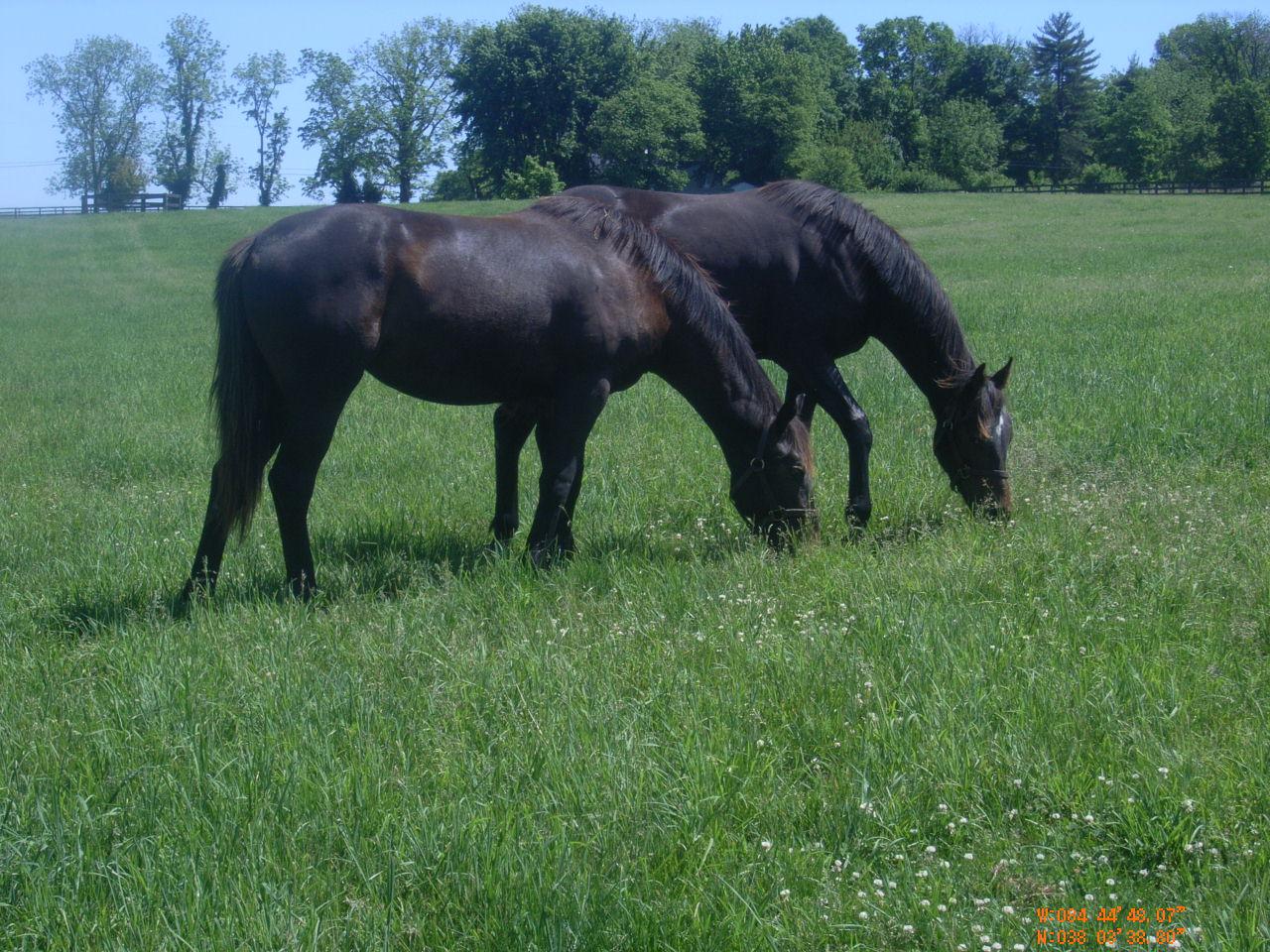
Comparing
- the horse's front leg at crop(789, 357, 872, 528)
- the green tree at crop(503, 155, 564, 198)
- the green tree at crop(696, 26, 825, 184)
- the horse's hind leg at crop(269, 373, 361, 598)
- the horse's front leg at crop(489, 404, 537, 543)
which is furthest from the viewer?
the green tree at crop(696, 26, 825, 184)

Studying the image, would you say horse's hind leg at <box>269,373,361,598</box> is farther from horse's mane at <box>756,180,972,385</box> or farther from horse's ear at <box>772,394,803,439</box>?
horse's mane at <box>756,180,972,385</box>

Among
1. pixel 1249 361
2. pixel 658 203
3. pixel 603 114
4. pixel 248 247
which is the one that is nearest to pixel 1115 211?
pixel 603 114

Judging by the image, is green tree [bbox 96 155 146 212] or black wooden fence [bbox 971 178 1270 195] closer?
black wooden fence [bbox 971 178 1270 195]

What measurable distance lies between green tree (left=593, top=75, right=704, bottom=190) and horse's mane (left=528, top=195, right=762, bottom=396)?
142 feet

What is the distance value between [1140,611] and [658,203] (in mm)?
4046

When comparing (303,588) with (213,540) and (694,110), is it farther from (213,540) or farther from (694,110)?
(694,110)

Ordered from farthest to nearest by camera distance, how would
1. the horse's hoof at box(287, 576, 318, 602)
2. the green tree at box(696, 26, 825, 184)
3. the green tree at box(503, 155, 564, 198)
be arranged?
the green tree at box(696, 26, 825, 184) → the green tree at box(503, 155, 564, 198) → the horse's hoof at box(287, 576, 318, 602)

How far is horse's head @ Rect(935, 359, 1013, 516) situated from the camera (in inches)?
260

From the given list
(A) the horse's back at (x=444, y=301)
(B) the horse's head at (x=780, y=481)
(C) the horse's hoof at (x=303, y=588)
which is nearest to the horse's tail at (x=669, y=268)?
(A) the horse's back at (x=444, y=301)

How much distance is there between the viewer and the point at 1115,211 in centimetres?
4300

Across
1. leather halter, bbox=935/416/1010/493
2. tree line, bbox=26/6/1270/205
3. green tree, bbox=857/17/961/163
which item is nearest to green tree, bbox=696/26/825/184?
tree line, bbox=26/6/1270/205

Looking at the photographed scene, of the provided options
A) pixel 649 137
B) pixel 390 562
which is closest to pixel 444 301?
pixel 390 562

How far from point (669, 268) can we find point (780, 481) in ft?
4.46

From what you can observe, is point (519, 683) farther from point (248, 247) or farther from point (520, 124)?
point (520, 124)
